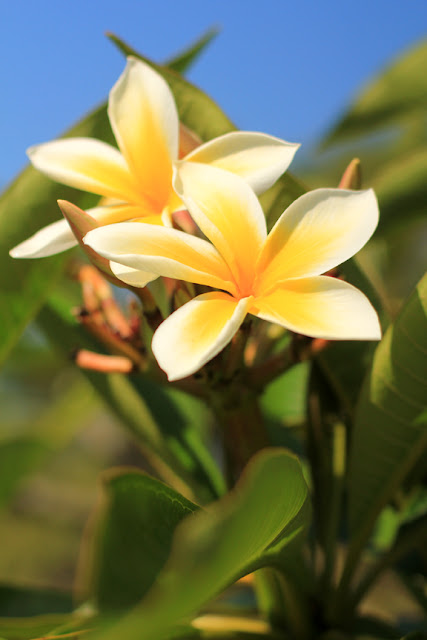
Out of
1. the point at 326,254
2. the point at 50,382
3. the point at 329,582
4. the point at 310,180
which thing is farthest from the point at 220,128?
the point at 50,382

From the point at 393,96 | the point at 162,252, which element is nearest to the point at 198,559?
the point at 162,252

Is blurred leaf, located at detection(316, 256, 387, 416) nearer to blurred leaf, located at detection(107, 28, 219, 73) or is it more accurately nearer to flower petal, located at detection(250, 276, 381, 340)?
flower petal, located at detection(250, 276, 381, 340)

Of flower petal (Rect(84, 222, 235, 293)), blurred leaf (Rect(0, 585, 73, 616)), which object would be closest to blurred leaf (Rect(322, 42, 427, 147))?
flower petal (Rect(84, 222, 235, 293))

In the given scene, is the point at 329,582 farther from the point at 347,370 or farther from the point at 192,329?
the point at 192,329

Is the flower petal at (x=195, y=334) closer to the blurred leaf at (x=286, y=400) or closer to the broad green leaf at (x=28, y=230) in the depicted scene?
the broad green leaf at (x=28, y=230)

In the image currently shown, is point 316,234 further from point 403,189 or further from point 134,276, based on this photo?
point 403,189

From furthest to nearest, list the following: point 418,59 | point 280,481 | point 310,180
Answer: point 310,180 < point 418,59 < point 280,481

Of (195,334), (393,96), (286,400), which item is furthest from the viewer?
(393,96)
